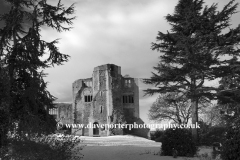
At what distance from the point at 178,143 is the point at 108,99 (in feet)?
72.1

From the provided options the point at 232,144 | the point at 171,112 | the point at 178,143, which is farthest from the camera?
the point at 171,112

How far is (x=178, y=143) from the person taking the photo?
35.8ft

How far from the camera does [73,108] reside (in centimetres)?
3644

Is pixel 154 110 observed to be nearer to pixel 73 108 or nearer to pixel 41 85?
pixel 73 108

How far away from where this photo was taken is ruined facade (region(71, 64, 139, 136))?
32.3m

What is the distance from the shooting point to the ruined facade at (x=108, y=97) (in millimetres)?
32344

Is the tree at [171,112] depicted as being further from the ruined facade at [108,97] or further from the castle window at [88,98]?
the castle window at [88,98]

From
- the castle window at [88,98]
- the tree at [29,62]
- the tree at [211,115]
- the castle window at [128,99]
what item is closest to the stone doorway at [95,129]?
the castle window at [88,98]

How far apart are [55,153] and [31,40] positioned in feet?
18.1

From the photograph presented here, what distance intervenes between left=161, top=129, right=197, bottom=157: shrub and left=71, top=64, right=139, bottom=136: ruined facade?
20827 millimetres

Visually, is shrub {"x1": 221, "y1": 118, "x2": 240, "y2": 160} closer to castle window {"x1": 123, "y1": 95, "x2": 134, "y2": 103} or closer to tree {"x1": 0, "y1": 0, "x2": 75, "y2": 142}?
tree {"x1": 0, "y1": 0, "x2": 75, "y2": 142}

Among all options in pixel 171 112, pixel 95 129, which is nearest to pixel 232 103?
pixel 171 112

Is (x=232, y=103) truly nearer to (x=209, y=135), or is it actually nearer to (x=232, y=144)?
(x=209, y=135)

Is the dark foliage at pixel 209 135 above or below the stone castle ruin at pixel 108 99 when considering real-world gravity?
below
